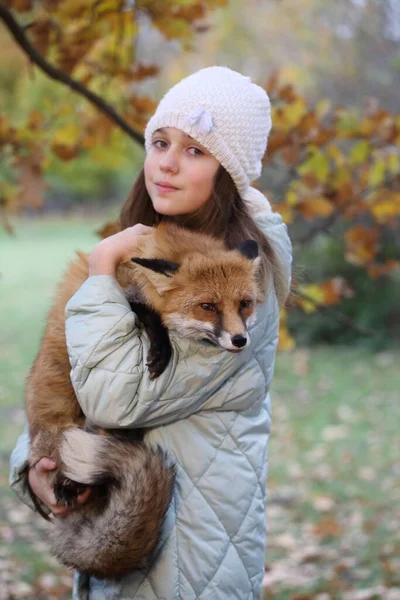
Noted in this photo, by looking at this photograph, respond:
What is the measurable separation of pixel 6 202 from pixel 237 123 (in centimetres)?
288

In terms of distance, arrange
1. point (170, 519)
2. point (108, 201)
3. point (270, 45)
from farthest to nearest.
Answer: point (108, 201) < point (270, 45) < point (170, 519)

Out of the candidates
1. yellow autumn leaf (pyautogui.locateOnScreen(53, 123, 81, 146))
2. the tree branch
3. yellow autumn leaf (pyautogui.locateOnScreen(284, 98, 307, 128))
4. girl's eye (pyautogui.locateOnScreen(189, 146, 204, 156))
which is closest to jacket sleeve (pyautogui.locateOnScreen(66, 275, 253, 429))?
girl's eye (pyautogui.locateOnScreen(189, 146, 204, 156))

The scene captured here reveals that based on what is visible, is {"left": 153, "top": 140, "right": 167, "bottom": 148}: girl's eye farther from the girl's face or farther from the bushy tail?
the bushy tail

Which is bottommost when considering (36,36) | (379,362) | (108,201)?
(108,201)

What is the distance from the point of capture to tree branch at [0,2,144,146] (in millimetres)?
3625

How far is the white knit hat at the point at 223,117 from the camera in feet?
7.52

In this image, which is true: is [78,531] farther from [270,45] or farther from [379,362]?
[270,45]

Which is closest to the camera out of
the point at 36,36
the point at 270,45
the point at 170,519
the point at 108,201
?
the point at 170,519

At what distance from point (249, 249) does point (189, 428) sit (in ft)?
1.88

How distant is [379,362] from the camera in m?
10.8

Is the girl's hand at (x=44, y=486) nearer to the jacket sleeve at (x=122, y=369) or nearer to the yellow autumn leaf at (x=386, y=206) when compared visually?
the jacket sleeve at (x=122, y=369)

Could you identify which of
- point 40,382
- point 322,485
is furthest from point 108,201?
point 40,382

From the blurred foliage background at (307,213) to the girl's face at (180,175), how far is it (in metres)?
0.62

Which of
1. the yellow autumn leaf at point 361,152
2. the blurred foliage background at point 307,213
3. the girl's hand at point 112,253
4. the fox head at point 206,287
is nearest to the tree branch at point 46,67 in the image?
the blurred foliage background at point 307,213
